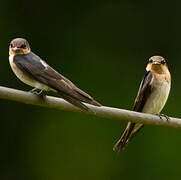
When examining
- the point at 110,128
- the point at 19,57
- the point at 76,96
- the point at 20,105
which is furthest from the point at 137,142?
the point at 76,96

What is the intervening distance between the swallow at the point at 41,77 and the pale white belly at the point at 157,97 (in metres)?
1.23

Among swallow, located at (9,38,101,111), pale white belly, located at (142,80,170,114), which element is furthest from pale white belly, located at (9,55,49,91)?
pale white belly, located at (142,80,170,114)

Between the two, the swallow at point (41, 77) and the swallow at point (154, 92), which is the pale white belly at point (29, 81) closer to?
the swallow at point (41, 77)

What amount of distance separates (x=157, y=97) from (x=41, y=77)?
1459 mm

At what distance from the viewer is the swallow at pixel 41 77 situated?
3141 mm

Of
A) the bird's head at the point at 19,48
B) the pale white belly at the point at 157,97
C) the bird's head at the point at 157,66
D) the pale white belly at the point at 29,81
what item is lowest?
the pale white belly at the point at 157,97

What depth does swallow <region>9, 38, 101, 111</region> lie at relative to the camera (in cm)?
314

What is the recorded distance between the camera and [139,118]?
319cm

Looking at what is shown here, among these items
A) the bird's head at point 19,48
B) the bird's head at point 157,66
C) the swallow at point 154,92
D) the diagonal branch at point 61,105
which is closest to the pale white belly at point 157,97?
the swallow at point 154,92

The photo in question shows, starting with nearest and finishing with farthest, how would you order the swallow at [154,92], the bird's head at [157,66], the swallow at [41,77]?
the swallow at [41,77], the swallow at [154,92], the bird's head at [157,66]

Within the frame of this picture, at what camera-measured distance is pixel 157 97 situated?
4688 millimetres

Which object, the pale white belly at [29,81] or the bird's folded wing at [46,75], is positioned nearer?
the bird's folded wing at [46,75]

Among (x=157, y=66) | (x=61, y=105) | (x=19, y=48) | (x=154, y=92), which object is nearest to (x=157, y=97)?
(x=154, y=92)

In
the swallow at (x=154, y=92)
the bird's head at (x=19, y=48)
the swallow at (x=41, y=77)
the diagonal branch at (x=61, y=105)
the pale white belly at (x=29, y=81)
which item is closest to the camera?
the diagonal branch at (x=61, y=105)
